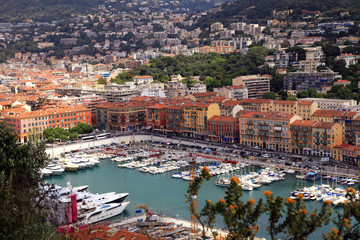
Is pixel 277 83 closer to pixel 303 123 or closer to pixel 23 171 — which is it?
pixel 303 123

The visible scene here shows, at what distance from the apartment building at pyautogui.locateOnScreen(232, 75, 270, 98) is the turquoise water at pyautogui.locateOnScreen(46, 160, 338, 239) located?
1346cm

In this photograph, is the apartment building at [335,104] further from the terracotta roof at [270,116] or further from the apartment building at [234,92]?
the apartment building at [234,92]

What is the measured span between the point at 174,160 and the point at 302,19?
1291 inches

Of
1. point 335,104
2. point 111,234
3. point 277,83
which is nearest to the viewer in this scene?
point 111,234

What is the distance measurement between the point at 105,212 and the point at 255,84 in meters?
20.5

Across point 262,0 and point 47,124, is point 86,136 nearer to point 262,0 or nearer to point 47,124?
point 47,124

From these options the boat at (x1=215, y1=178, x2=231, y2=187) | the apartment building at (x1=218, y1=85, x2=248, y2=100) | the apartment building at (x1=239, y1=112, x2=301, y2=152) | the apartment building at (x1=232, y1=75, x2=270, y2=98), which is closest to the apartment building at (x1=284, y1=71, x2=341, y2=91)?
the apartment building at (x1=232, y1=75, x2=270, y2=98)

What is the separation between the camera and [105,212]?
16.4 m

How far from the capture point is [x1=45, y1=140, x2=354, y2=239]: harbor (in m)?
17.7

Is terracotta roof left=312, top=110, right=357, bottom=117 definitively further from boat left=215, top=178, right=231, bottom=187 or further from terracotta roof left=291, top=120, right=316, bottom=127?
boat left=215, top=178, right=231, bottom=187

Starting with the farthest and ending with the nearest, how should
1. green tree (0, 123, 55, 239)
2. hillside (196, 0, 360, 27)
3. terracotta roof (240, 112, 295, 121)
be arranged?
hillside (196, 0, 360, 27) < terracotta roof (240, 112, 295, 121) < green tree (0, 123, 55, 239)

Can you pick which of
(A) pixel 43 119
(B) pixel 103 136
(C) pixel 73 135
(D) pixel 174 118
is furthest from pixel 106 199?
(A) pixel 43 119

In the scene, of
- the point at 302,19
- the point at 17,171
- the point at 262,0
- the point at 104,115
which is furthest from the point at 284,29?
the point at 17,171

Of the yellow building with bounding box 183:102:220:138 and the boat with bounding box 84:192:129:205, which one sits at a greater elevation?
the yellow building with bounding box 183:102:220:138
